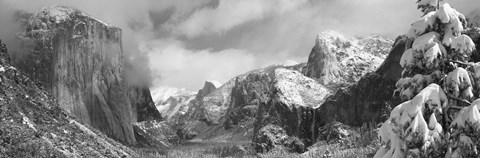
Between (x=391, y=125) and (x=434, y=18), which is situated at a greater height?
(x=434, y=18)

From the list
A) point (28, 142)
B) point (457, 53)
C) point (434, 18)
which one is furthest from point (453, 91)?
point (28, 142)

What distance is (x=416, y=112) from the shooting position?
1986cm

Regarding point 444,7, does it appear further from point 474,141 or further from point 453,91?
point 474,141

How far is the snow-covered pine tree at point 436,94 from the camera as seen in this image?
64.7 feet

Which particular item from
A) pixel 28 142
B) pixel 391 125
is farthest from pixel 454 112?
pixel 28 142

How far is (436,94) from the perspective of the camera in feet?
66.0

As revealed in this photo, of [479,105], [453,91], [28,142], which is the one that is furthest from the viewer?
[28,142]

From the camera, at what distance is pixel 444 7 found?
68.4 ft

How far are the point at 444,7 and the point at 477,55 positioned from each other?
118 inches

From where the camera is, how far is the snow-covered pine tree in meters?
19.7

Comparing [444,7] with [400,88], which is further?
[400,88]

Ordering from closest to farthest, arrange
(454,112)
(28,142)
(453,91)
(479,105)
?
(479,105)
(453,91)
(454,112)
(28,142)

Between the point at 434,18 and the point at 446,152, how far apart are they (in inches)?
206

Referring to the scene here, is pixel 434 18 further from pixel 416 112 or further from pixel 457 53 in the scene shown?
pixel 416 112
